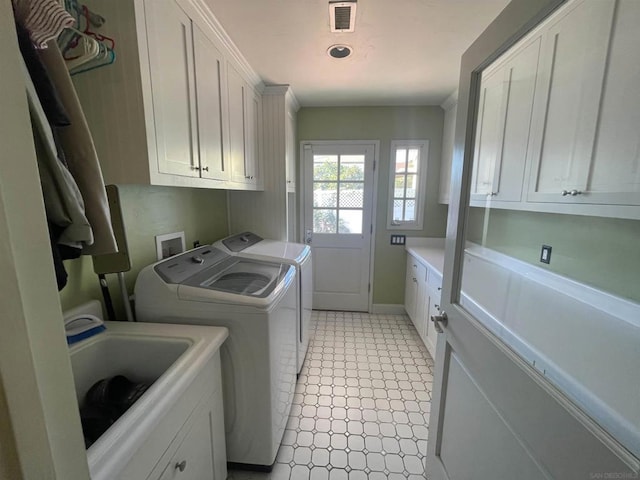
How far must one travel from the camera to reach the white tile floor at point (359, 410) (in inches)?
58.2

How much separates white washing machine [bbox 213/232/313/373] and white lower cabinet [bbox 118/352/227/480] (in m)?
0.82

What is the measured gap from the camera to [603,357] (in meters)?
0.96

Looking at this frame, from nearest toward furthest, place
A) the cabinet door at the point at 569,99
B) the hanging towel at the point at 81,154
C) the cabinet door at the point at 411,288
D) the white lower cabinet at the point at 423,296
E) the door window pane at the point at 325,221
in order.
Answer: the hanging towel at the point at 81,154, the cabinet door at the point at 569,99, the white lower cabinet at the point at 423,296, the cabinet door at the point at 411,288, the door window pane at the point at 325,221

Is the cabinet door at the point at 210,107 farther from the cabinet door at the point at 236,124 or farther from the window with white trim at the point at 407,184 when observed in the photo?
the window with white trim at the point at 407,184

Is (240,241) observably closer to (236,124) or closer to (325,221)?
(236,124)

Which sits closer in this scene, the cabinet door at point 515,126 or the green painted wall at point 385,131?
the cabinet door at point 515,126

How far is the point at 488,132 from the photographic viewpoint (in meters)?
1.18

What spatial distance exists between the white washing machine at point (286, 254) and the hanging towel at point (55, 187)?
1.36m

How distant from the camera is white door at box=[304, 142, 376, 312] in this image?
310 cm

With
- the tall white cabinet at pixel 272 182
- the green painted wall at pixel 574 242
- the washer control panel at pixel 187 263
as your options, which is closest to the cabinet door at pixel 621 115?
the green painted wall at pixel 574 242

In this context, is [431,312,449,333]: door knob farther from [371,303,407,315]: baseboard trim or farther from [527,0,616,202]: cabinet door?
[371,303,407,315]: baseboard trim

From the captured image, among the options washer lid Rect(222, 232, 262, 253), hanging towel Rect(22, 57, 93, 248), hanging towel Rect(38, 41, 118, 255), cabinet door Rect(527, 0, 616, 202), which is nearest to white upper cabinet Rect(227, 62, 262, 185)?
washer lid Rect(222, 232, 262, 253)

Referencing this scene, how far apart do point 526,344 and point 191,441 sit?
1.20 meters

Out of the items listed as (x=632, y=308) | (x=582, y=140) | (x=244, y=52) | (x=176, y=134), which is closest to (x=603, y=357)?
Result: (x=632, y=308)
